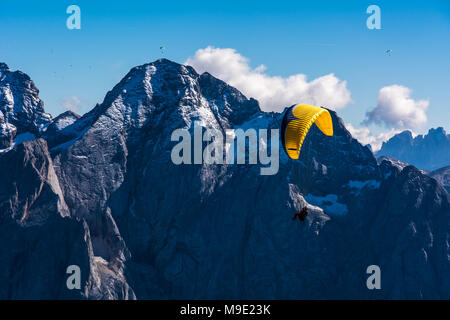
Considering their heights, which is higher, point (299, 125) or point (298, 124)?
point (298, 124)

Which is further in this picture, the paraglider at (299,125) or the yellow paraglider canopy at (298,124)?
the yellow paraglider canopy at (298,124)

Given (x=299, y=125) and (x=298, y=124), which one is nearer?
(x=299, y=125)
